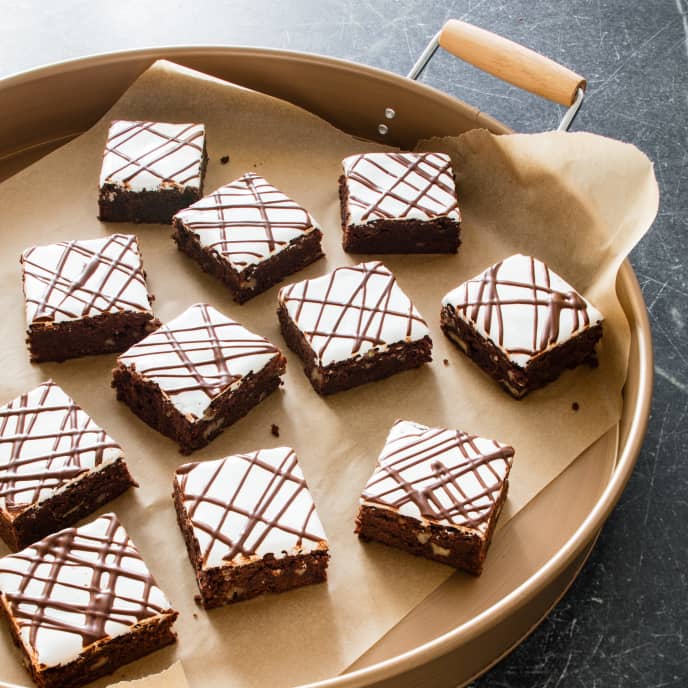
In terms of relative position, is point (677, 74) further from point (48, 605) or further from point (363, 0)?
point (48, 605)

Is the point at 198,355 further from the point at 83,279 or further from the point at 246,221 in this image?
the point at 246,221

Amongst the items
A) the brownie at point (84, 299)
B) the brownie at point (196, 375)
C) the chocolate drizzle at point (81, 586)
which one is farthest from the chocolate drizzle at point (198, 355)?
the chocolate drizzle at point (81, 586)

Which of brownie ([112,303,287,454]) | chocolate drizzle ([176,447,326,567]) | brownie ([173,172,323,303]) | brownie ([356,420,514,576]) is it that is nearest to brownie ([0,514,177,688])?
chocolate drizzle ([176,447,326,567])

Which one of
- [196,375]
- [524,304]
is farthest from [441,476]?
[196,375]

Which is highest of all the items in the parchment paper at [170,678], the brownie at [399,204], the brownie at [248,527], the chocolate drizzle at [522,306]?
the brownie at [399,204]

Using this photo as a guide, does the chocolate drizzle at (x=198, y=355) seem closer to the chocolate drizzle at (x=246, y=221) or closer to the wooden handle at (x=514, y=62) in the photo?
the chocolate drizzle at (x=246, y=221)

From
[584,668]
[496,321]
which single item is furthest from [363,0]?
[584,668]

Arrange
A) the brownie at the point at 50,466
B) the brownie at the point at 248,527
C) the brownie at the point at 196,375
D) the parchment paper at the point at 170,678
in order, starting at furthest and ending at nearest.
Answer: the brownie at the point at 196,375 < the brownie at the point at 50,466 < the brownie at the point at 248,527 < the parchment paper at the point at 170,678
